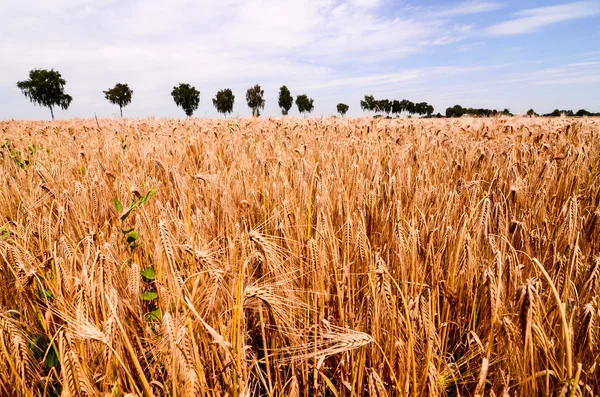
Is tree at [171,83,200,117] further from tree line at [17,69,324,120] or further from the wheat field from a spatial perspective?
the wheat field

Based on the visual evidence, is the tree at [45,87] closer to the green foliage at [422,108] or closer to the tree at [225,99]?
the tree at [225,99]

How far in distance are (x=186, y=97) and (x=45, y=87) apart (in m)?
25.1

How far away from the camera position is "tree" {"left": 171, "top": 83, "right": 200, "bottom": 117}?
73.2m

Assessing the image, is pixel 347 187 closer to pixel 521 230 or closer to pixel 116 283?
pixel 521 230

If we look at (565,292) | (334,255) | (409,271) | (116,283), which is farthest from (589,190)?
(116,283)

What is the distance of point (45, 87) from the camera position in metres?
59.6

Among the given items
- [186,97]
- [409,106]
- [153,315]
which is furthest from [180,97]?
[153,315]

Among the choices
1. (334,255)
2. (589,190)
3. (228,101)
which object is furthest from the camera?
(228,101)

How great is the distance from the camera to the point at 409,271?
1335 mm

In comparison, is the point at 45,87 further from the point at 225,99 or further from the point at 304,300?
the point at 304,300

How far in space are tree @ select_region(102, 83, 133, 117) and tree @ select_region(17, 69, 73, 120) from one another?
753 centimetres

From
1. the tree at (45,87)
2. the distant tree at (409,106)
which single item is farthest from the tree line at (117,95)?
the distant tree at (409,106)

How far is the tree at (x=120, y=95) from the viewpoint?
214 ft

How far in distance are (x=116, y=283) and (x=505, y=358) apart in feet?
4.28
